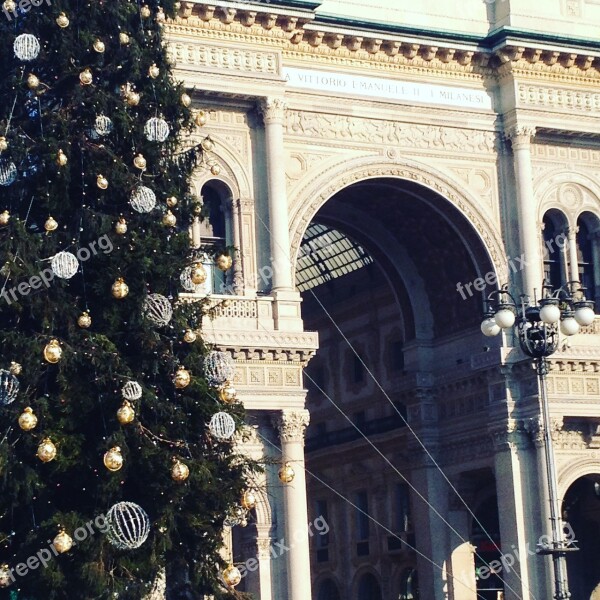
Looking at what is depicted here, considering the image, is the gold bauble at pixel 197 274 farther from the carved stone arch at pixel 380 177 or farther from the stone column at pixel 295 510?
the carved stone arch at pixel 380 177

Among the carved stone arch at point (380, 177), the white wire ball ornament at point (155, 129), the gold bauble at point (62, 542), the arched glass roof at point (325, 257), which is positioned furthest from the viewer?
the arched glass roof at point (325, 257)

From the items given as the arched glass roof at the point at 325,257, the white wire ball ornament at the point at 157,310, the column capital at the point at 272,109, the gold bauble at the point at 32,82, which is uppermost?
the arched glass roof at the point at 325,257

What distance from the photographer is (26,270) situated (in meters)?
25.9

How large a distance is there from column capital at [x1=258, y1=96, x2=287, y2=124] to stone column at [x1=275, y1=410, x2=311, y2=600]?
7.39 metres

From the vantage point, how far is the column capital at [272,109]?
43281 mm

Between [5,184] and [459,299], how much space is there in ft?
78.8

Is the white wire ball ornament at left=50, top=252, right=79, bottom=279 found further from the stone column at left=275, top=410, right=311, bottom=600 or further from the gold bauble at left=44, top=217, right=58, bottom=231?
the stone column at left=275, top=410, right=311, bottom=600

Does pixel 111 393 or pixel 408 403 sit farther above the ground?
pixel 408 403

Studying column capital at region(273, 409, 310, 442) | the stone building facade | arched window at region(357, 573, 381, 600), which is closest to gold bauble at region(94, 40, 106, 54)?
the stone building facade

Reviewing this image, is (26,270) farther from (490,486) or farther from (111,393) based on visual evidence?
(490,486)

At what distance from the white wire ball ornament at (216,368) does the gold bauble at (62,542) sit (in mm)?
3824

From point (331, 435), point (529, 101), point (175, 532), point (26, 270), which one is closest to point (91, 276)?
point (26, 270)

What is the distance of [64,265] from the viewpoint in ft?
84.3

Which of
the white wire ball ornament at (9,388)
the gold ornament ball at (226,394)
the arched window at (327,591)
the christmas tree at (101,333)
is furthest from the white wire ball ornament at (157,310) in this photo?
the arched window at (327,591)
